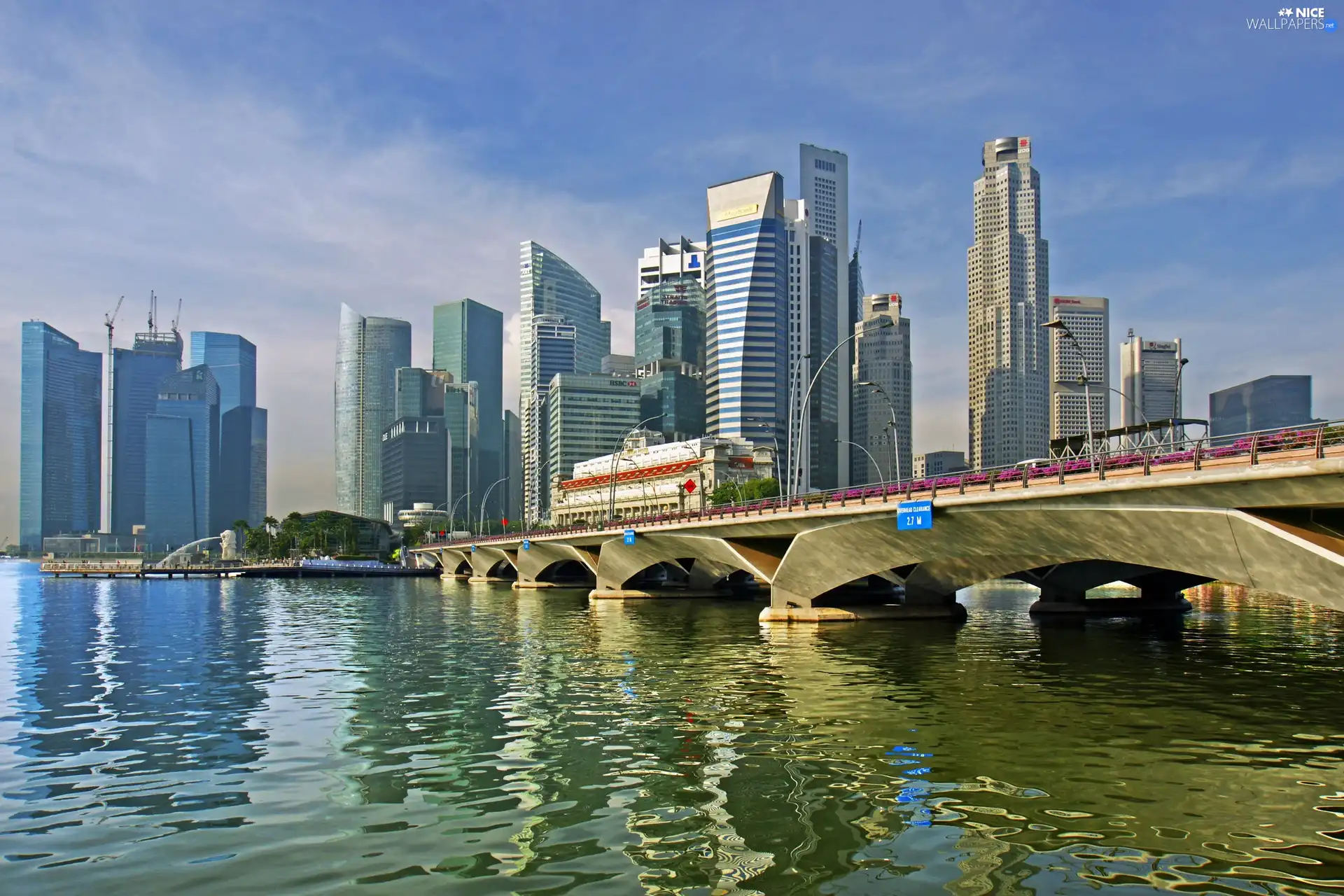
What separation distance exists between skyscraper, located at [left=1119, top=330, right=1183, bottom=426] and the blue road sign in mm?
57882

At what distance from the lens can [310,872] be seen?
13414mm

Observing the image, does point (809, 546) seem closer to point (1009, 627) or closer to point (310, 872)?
point (1009, 627)

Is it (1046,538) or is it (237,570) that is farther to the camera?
(237,570)

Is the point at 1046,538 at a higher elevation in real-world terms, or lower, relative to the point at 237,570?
higher

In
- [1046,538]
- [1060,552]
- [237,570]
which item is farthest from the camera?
[237,570]

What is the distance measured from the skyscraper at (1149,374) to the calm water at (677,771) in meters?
70.1

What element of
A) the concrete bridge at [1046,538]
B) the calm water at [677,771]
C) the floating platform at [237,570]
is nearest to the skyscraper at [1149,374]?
the concrete bridge at [1046,538]

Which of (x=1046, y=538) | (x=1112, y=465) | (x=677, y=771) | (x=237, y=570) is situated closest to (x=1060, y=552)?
(x=1046, y=538)

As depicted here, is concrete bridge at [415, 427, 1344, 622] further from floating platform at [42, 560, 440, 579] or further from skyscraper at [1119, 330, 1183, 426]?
floating platform at [42, 560, 440, 579]

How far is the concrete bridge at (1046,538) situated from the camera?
27828 mm

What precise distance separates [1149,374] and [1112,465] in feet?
387

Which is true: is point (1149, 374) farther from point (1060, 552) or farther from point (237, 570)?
point (237, 570)

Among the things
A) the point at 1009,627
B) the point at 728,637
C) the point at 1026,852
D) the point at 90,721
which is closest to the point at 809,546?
the point at 728,637

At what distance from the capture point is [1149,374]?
143m
